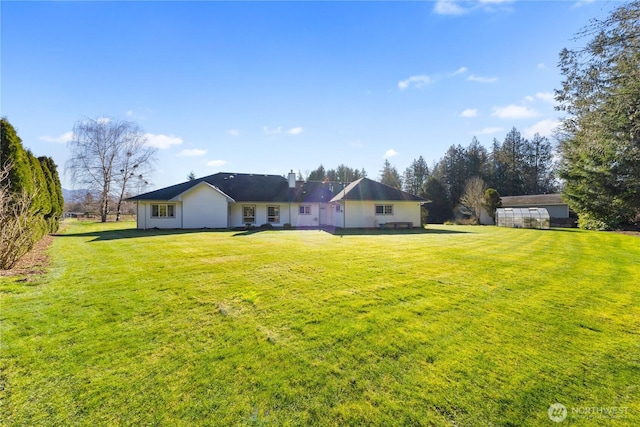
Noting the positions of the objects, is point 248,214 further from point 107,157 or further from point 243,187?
point 107,157

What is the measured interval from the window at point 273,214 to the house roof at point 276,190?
0.76 meters

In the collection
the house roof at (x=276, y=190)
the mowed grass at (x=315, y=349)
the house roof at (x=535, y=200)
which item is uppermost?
the house roof at (x=276, y=190)

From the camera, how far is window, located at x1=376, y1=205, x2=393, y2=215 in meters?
24.3

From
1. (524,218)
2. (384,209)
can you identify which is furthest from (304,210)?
(524,218)

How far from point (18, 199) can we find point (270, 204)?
58.5ft

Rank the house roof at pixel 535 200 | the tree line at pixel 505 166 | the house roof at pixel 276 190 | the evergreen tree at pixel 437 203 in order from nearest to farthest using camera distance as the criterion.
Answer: the house roof at pixel 276 190 → the house roof at pixel 535 200 → the evergreen tree at pixel 437 203 → the tree line at pixel 505 166

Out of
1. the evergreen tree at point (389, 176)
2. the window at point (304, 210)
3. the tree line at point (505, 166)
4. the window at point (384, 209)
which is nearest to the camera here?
the window at point (384, 209)

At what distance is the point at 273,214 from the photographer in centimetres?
2512

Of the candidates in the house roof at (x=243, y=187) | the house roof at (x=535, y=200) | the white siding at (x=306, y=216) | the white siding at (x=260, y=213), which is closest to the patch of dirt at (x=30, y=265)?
the house roof at (x=243, y=187)

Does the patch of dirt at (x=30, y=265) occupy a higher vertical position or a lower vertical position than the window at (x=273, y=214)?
lower

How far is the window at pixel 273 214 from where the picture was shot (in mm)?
24984

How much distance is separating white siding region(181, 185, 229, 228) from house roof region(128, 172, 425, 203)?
0.62 meters

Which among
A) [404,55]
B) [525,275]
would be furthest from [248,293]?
[404,55]

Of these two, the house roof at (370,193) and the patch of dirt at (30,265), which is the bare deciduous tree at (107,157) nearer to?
the house roof at (370,193)
